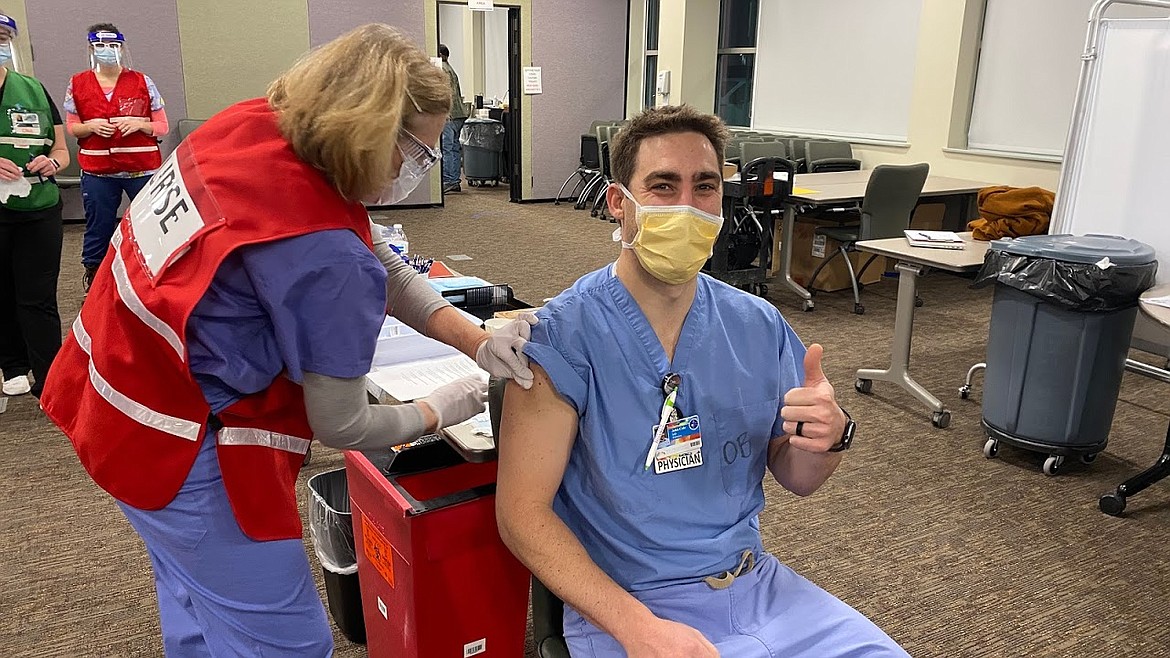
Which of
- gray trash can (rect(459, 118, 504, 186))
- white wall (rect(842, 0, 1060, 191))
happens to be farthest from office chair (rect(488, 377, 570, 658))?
gray trash can (rect(459, 118, 504, 186))

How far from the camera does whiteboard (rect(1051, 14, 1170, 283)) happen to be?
3.28 metres

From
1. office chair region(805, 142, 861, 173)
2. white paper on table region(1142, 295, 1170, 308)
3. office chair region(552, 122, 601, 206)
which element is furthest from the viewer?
office chair region(552, 122, 601, 206)

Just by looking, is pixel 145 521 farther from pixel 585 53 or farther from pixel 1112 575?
pixel 585 53

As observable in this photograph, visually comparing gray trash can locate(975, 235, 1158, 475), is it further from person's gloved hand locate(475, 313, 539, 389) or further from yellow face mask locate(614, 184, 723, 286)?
person's gloved hand locate(475, 313, 539, 389)

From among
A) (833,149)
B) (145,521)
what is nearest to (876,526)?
(145,521)

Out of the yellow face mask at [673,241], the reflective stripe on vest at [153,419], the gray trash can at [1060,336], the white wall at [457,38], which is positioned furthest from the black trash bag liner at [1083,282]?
the white wall at [457,38]

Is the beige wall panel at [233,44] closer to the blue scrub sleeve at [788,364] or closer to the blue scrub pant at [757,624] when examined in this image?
the blue scrub sleeve at [788,364]

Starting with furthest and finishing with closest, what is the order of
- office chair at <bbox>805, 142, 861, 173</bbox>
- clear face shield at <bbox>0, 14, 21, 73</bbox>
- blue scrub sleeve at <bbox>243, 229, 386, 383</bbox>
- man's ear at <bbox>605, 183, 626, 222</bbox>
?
office chair at <bbox>805, 142, 861, 173</bbox> < clear face shield at <bbox>0, 14, 21, 73</bbox> < man's ear at <bbox>605, 183, 626, 222</bbox> < blue scrub sleeve at <bbox>243, 229, 386, 383</bbox>

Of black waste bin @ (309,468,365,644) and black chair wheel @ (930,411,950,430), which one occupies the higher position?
black waste bin @ (309,468,365,644)

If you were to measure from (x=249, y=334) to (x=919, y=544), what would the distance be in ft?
6.92

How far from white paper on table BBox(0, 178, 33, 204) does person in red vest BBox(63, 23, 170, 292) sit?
118 cm

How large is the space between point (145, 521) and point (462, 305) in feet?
3.87

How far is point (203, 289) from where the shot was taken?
0.98 metres

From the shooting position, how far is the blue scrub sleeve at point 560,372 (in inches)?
51.5
